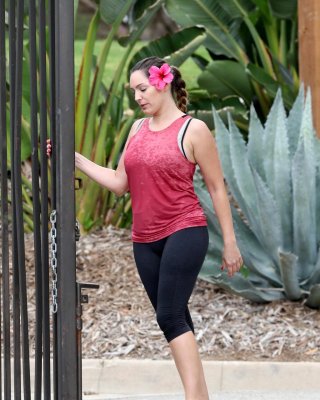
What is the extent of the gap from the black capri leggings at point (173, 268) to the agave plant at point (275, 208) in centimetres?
233

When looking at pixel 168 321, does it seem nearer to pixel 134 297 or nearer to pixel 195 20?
pixel 134 297

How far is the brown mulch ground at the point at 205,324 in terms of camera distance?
7.67m

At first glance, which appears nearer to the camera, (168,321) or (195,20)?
(168,321)

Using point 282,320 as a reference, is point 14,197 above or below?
above

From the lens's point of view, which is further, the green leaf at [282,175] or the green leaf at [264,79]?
the green leaf at [264,79]

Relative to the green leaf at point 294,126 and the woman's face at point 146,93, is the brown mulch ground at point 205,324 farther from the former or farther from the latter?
the woman's face at point 146,93

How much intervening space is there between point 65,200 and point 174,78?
116 centimetres

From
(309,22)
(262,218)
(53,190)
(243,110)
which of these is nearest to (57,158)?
(53,190)

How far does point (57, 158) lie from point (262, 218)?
→ 355 centimetres

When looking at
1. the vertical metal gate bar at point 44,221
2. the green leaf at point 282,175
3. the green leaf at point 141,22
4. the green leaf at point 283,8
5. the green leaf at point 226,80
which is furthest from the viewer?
the green leaf at point 226,80

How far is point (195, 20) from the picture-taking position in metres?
10.7

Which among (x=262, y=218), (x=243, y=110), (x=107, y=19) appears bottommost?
(x=262, y=218)

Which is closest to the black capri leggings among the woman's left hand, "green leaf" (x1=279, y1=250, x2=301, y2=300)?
the woman's left hand

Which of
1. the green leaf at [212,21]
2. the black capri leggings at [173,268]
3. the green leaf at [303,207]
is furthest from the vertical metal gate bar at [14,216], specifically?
the green leaf at [212,21]
